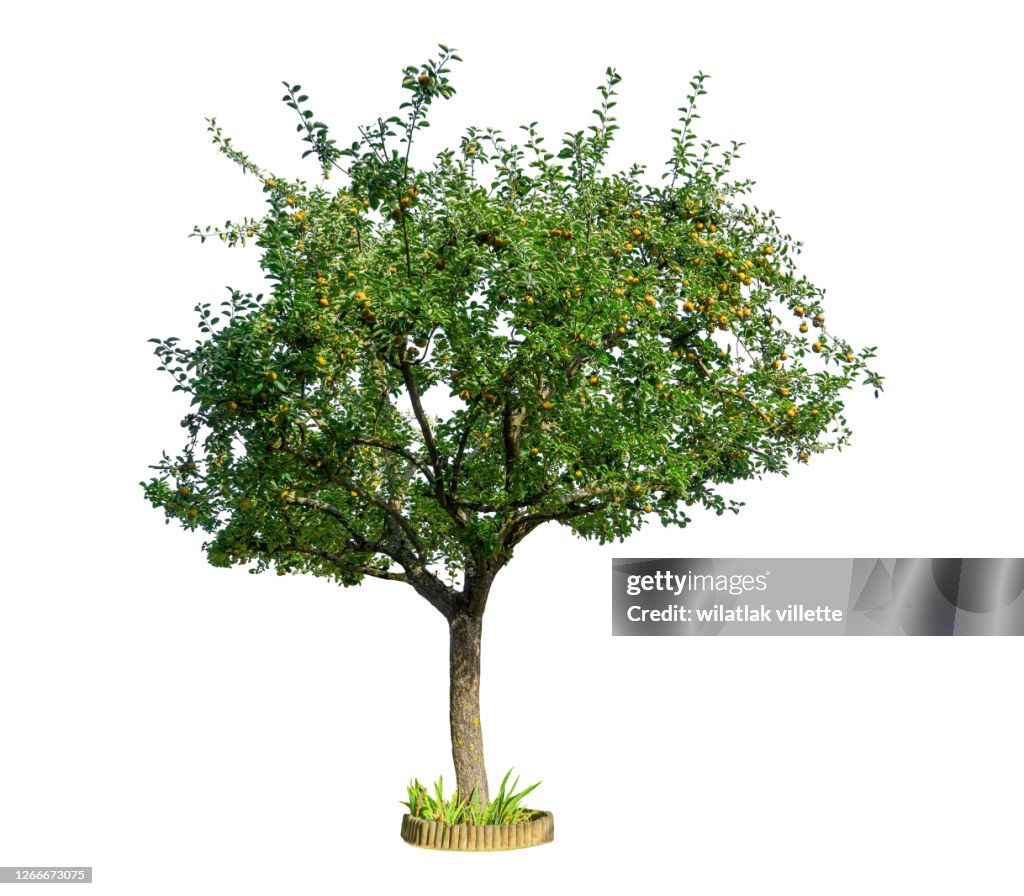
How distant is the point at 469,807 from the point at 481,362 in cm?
536

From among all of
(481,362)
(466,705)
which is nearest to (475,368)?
(481,362)

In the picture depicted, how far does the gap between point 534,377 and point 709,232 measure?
122 inches

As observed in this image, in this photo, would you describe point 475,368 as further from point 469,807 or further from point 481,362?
point 469,807

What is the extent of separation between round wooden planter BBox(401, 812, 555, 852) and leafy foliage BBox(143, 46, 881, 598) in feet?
8.48

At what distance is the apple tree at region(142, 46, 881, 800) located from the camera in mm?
11539

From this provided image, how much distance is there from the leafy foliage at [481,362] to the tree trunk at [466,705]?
1.54ft
